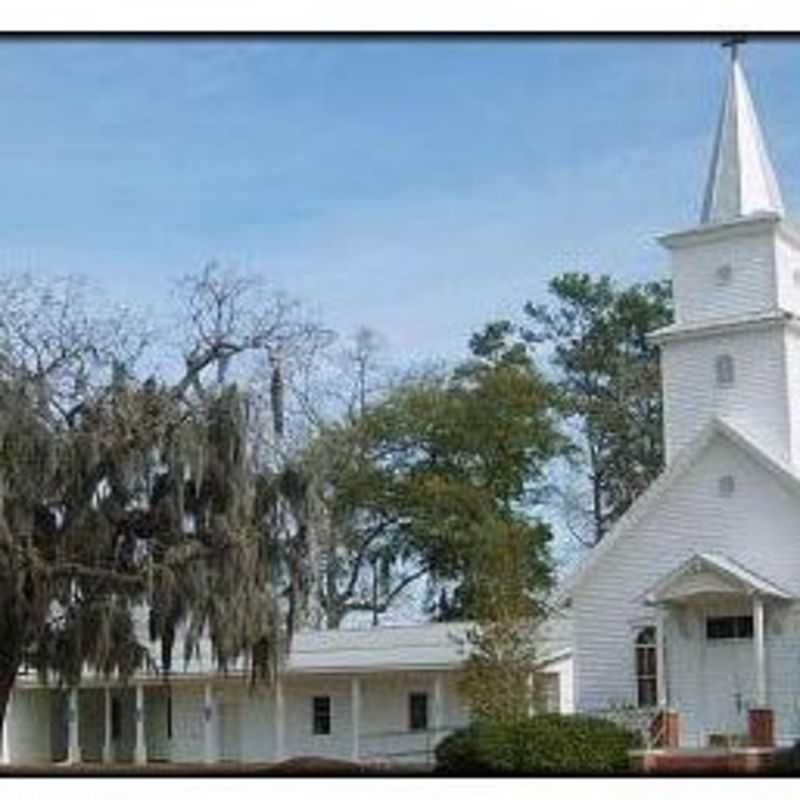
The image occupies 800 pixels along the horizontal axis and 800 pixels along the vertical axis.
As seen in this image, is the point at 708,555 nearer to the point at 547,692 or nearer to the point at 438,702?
the point at 547,692

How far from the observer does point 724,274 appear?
31047mm

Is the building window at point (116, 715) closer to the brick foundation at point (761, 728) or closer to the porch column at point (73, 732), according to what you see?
the porch column at point (73, 732)

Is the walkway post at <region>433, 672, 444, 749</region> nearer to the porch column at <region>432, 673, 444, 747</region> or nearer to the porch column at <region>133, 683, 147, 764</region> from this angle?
the porch column at <region>432, 673, 444, 747</region>

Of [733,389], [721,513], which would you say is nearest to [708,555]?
[721,513]

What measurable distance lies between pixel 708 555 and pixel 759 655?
1896 mm

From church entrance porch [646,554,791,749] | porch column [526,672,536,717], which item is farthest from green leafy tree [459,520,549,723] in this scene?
church entrance porch [646,554,791,749]

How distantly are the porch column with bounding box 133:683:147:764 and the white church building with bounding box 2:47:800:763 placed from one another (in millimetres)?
2049

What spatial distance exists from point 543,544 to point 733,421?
969 centimetres

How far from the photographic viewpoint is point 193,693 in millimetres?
38000

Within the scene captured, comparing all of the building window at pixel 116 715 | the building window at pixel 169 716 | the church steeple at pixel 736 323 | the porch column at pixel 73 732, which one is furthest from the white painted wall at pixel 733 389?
the building window at pixel 116 715

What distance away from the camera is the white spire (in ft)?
105

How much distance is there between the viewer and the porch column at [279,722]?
3448cm
